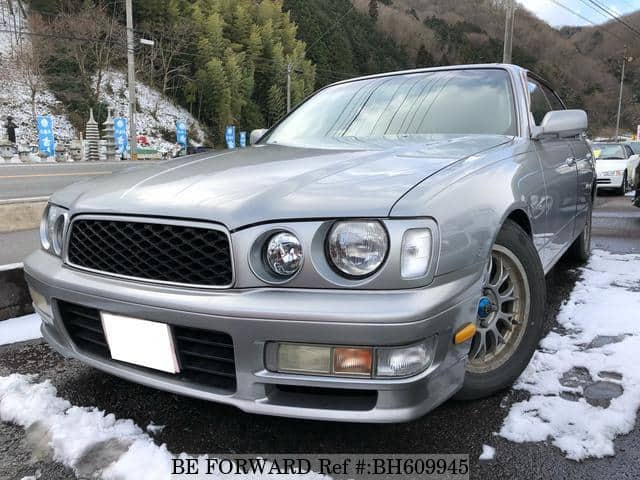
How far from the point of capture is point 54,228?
216 centimetres

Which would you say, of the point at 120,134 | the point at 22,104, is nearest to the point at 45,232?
the point at 120,134

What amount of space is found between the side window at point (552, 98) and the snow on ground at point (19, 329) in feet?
12.3

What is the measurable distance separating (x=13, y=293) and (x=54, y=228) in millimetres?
1305

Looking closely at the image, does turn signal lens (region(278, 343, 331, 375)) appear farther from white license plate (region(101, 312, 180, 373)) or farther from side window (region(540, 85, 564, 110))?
side window (region(540, 85, 564, 110))

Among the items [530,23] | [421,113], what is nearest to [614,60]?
[530,23]

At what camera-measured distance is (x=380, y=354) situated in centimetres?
151

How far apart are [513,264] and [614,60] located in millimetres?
71322

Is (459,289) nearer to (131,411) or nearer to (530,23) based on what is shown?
(131,411)

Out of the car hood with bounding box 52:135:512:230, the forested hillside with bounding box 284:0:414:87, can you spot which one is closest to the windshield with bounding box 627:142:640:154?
the car hood with bounding box 52:135:512:230

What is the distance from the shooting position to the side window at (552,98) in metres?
3.86

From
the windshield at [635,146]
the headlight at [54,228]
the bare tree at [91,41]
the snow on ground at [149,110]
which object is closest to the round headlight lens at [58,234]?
the headlight at [54,228]

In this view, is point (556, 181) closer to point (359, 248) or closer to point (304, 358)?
point (359, 248)

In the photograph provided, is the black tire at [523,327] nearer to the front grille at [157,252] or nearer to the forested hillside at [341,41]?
the front grille at [157,252]

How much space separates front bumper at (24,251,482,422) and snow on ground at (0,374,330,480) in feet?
0.89
